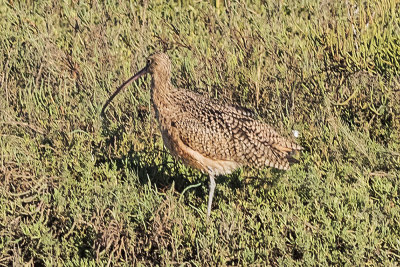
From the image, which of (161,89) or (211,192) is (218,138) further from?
(161,89)

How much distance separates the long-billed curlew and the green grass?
0.57 ft

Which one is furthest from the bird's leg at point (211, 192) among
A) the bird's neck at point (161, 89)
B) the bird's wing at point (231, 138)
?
the bird's neck at point (161, 89)

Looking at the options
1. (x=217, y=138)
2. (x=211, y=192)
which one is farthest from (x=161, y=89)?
(x=211, y=192)

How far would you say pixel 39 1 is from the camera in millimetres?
9586

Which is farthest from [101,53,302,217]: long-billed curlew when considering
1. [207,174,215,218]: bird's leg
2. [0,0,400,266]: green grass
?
[0,0,400,266]: green grass

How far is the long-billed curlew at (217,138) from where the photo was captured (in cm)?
675

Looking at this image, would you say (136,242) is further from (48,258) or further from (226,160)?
(226,160)

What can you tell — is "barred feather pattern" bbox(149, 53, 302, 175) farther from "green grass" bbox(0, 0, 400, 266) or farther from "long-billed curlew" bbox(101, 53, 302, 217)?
"green grass" bbox(0, 0, 400, 266)

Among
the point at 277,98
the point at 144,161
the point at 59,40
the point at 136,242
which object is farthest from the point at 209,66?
the point at 136,242

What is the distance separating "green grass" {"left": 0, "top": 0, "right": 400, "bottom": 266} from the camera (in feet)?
19.7

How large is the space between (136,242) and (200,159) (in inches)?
40.7

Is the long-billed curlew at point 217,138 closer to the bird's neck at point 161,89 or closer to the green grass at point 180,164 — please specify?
the bird's neck at point 161,89

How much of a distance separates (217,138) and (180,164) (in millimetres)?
617

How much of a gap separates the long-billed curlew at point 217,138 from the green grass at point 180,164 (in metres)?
0.17
